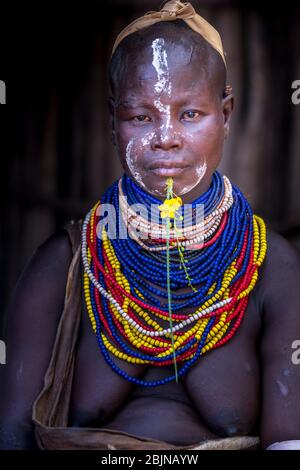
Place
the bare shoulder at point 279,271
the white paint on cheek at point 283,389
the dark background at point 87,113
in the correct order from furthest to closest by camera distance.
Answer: the dark background at point 87,113, the bare shoulder at point 279,271, the white paint on cheek at point 283,389

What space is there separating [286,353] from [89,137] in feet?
6.73

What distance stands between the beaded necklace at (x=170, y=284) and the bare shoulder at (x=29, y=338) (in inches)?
4.0

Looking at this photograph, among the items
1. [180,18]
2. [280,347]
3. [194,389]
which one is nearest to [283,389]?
[280,347]

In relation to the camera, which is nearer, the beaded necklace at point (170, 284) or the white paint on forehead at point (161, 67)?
the white paint on forehead at point (161, 67)

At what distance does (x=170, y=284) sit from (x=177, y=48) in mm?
698

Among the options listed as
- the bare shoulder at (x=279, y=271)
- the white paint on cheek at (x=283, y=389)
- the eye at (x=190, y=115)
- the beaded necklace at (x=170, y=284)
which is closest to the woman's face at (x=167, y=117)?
the eye at (x=190, y=115)

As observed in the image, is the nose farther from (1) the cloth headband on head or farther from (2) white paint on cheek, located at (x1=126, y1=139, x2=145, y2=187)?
(1) the cloth headband on head

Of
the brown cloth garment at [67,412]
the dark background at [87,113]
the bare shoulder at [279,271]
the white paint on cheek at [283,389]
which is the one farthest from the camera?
the dark background at [87,113]

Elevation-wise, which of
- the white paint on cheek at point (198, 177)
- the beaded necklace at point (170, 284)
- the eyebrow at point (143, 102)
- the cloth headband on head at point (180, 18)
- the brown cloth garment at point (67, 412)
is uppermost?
the cloth headband on head at point (180, 18)

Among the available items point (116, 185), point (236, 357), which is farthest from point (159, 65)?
point (236, 357)

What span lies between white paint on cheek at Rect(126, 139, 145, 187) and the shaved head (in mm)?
173

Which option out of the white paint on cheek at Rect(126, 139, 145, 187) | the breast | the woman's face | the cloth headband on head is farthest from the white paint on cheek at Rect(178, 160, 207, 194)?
the breast

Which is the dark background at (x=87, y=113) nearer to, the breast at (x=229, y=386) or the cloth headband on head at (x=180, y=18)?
the cloth headband on head at (x=180, y=18)

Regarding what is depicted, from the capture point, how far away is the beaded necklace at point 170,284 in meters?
2.80
